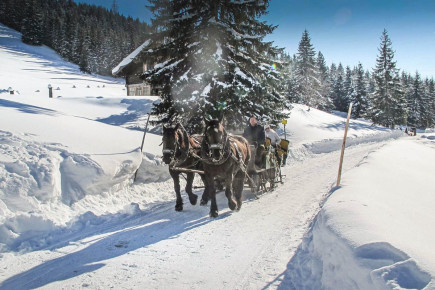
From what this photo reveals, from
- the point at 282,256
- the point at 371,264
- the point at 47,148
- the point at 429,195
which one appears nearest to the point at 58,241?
the point at 47,148

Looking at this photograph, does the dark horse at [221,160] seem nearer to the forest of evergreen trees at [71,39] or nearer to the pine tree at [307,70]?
the pine tree at [307,70]

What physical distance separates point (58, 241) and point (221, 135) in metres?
3.74

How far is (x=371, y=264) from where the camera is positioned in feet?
9.38

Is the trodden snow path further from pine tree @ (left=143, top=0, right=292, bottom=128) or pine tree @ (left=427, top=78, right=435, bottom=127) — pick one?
pine tree @ (left=427, top=78, right=435, bottom=127)

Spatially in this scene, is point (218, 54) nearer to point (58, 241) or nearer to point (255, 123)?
point (255, 123)

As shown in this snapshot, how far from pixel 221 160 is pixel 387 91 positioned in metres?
47.7

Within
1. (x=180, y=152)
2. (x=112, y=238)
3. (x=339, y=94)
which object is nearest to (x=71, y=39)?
(x=339, y=94)

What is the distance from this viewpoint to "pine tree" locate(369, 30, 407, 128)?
45219 mm

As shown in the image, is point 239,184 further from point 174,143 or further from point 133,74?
point 133,74

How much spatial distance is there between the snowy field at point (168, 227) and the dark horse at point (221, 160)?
50 cm

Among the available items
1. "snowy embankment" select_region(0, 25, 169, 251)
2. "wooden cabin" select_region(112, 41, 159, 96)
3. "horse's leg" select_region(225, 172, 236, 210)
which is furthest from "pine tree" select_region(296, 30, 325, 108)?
"horse's leg" select_region(225, 172, 236, 210)

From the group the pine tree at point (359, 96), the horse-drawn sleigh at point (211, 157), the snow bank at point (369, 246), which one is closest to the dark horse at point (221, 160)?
the horse-drawn sleigh at point (211, 157)

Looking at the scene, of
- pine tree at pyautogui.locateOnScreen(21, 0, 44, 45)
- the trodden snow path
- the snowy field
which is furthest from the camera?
pine tree at pyautogui.locateOnScreen(21, 0, 44, 45)

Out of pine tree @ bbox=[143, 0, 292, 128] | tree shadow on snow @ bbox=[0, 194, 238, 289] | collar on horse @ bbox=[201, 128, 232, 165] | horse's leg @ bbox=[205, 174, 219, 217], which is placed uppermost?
pine tree @ bbox=[143, 0, 292, 128]
